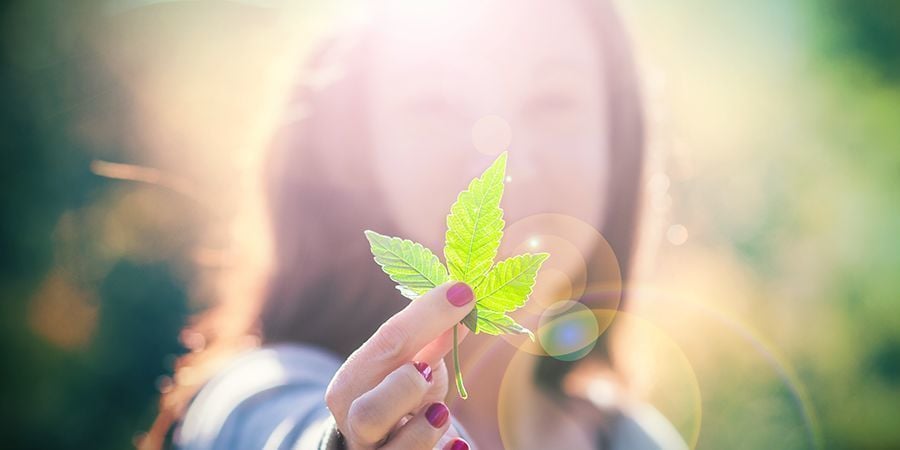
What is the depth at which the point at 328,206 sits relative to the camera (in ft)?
11.5

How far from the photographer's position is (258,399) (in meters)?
2.51

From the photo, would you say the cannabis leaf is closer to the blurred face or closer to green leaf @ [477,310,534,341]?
green leaf @ [477,310,534,341]

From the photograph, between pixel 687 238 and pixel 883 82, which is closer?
pixel 883 82

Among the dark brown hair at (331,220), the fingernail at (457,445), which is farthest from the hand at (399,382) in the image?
the dark brown hair at (331,220)

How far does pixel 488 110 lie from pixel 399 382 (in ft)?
7.24

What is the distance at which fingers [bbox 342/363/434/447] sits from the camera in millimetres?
1360

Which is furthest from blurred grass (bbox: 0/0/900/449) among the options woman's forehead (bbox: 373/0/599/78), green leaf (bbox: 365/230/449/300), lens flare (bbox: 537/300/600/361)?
green leaf (bbox: 365/230/449/300)

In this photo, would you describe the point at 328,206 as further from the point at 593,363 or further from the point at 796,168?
A: the point at 796,168

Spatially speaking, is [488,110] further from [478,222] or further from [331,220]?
[478,222]

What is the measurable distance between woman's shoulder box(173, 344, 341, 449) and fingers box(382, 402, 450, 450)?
668mm

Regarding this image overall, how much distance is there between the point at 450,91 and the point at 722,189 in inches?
339

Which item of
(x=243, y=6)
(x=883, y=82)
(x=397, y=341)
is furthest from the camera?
(x=243, y=6)

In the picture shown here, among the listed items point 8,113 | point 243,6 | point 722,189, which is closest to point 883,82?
point 722,189

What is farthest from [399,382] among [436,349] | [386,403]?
[436,349]
